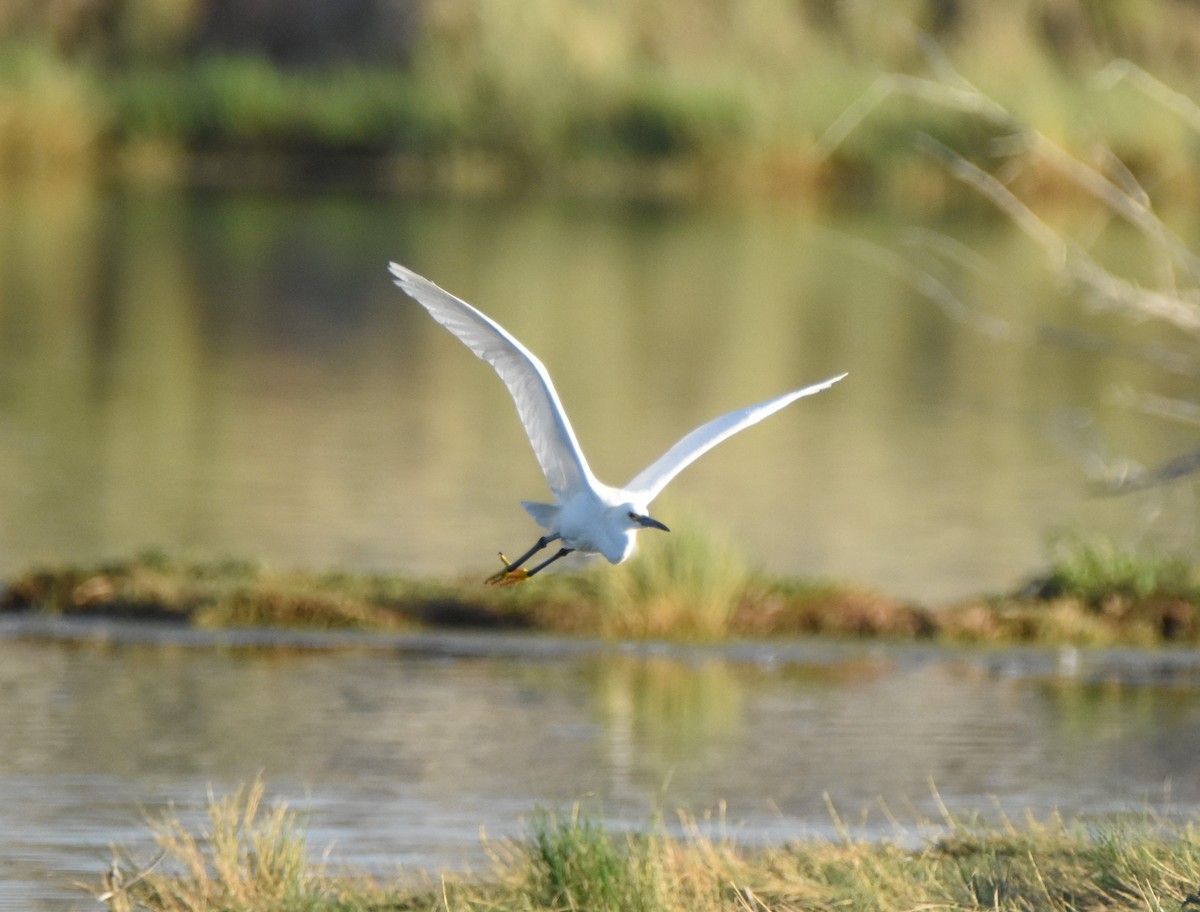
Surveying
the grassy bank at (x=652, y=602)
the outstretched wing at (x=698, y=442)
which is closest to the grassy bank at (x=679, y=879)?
the outstretched wing at (x=698, y=442)

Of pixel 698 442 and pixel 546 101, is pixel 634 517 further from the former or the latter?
pixel 546 101

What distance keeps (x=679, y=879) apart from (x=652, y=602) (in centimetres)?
567

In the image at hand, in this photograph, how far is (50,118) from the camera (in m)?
50.3

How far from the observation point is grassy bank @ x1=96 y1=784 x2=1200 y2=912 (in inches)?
311

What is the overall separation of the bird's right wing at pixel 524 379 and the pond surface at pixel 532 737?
2.11m

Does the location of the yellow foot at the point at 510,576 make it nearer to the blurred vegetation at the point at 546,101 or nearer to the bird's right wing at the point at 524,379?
the bird's right wing at the point at 524,379

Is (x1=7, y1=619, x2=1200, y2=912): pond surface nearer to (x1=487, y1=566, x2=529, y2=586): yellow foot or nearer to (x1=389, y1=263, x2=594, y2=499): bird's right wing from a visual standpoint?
(x1=487, y1=566, x2=529, y2=586): yellow foot

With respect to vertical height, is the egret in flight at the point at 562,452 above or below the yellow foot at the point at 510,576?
above

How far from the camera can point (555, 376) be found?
1084 inches

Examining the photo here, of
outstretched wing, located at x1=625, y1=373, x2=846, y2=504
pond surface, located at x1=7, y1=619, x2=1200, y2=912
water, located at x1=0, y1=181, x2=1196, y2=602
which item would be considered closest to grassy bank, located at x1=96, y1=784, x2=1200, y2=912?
pond surface, located at x1=7, y1=619, x2=1200, y2=912

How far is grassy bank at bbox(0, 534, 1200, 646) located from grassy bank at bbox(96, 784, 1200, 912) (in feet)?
16.5

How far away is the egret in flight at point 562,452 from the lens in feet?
23.3

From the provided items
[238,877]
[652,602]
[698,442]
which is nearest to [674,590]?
[652,602]

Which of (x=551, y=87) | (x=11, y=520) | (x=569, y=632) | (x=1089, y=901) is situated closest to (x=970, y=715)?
(x=569, y=632)
